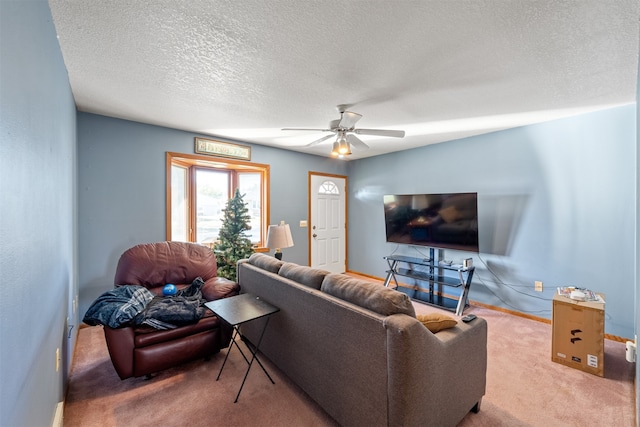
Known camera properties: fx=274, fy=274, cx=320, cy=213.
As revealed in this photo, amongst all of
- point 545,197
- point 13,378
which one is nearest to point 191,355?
point 13,378

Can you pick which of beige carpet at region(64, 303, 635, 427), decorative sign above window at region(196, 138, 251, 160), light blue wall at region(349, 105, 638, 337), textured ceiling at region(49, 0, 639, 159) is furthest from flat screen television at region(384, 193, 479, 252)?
decorative sign above window at region(196, 138, 251, 160)

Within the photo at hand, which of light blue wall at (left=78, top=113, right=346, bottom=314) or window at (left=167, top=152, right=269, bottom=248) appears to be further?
window at (left=167, top=152, right=269, bottom=248)

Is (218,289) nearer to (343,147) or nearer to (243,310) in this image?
(243,310)

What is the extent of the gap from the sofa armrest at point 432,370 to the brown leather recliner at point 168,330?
1668 mm

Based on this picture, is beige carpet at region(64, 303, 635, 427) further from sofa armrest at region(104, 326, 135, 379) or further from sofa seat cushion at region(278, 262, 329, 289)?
sofa seat cushion at region(278, 262, 329, 289)

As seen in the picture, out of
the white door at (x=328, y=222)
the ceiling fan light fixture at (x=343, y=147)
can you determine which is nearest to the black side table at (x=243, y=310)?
the ceiling fan light fixture at (x=343, y=147)

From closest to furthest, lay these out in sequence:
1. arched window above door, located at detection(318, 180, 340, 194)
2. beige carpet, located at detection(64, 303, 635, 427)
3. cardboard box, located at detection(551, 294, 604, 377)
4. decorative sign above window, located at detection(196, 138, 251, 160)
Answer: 1. beige carpet, located at detection(64, 303, 635, 427)
2. cardboard box, located at detection(551, 294, 604, 377)
3. decorative sign above window, located at detection(196, 138, 251, 160)
4. arched window above door, located at detection(318, 180, 340, 194)

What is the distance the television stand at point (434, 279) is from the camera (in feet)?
12.1

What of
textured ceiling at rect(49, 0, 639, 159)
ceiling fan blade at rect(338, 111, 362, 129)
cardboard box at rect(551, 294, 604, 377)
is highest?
textured ceiling at rect(49, 0, 639, 159)

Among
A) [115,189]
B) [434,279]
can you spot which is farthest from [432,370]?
[115,189]

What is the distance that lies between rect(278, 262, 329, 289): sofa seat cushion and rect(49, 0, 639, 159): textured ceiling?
157 centimetres

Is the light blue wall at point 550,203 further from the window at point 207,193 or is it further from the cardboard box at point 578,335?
the window at point 207,193

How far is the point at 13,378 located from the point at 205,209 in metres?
3.57

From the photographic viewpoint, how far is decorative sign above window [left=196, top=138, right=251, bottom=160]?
393 centimetres
